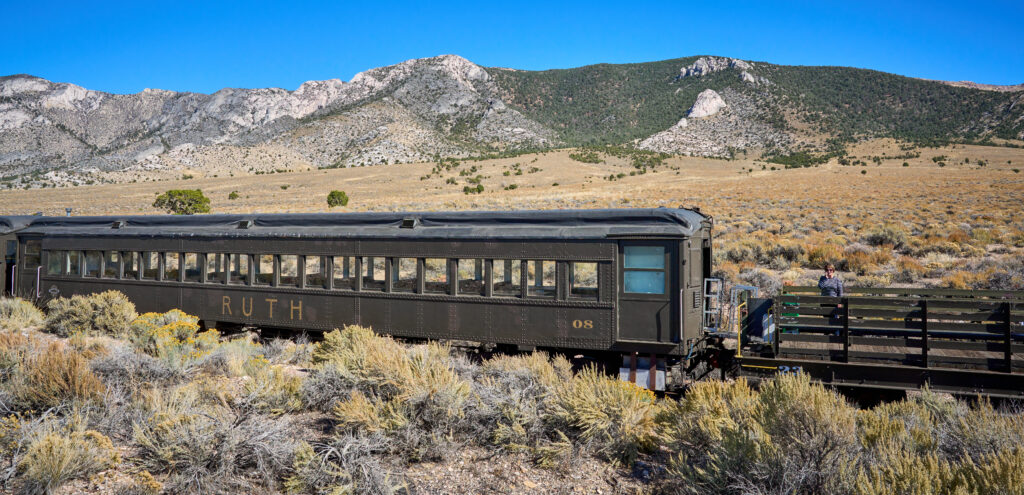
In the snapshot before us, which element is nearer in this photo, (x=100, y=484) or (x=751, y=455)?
(x=751, y=455)

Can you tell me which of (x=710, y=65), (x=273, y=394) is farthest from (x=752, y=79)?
(x=273, y=394)

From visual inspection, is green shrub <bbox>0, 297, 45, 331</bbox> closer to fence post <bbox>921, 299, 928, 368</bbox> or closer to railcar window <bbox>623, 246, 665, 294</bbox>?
railcar window <bbox>623, 246, 665, 294</bbox>

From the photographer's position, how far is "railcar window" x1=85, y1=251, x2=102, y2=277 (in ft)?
46.6

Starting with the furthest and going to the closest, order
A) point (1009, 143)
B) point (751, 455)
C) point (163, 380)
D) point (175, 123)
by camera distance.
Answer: point (175, 123) < point (1009, 143) < point (163, 380) < point (751, 455)

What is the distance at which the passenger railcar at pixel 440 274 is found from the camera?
29.7ft

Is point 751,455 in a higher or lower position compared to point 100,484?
higher

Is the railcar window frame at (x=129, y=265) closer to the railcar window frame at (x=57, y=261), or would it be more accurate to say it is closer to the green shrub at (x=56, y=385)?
the railcar window frame at (x=57, y=261)

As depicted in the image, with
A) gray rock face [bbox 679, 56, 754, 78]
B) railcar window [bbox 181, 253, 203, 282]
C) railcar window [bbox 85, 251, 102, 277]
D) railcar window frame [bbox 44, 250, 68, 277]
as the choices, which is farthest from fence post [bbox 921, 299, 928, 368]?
gray rock face [bbox 679, 56, 754, 78]

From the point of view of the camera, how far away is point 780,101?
110 metres

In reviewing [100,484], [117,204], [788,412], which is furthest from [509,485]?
[117,204]

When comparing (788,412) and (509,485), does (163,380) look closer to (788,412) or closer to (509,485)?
(509,485)

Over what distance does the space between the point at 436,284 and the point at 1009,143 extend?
10433 cm

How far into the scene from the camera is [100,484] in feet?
17.8

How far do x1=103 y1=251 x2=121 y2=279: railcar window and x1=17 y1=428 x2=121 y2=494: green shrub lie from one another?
9758 millimetres
